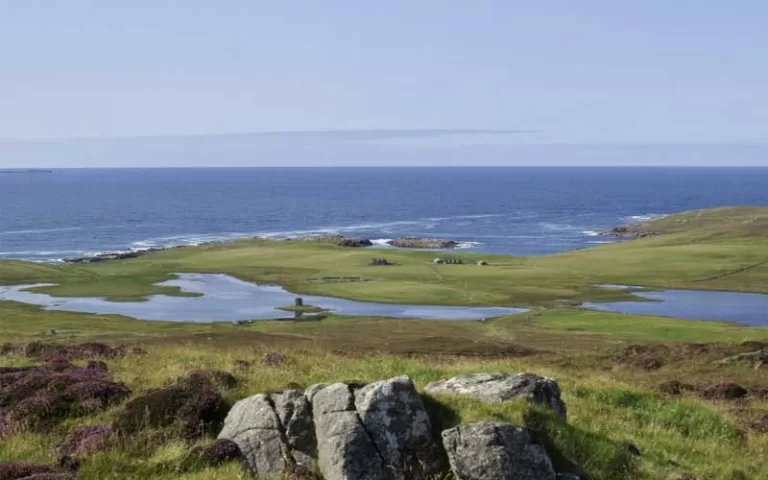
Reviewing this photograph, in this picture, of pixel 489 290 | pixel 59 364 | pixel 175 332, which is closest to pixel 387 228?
pixel 489 290

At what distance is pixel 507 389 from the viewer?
15453 millimetres

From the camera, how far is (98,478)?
1148cm

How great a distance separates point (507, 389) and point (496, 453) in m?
3.28

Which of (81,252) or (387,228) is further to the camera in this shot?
(387,228)

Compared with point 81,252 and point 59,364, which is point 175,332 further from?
point 81,252

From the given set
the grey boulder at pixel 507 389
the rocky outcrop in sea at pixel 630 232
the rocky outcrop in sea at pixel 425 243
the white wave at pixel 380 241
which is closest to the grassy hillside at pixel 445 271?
the rocky outcrop in sea at pixel 425 243

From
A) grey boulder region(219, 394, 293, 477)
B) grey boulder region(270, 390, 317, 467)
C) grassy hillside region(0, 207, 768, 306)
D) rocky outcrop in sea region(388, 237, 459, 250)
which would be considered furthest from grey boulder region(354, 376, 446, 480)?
rocky outcrop in sea region(388, 237, 459, 250)

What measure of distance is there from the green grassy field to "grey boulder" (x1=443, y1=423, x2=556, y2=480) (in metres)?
0.72

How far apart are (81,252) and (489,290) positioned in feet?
258

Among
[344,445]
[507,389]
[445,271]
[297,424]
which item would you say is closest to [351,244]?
[445,271]

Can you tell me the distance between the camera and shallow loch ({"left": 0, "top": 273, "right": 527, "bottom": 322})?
7075 cm

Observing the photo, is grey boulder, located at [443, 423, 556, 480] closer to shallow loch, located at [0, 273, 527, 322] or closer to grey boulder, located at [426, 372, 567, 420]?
grey boulder, located at [426, 372, 567, 420]

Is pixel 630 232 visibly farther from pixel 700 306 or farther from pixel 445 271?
pixel 700 306

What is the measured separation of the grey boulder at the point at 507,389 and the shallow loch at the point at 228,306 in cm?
5227
